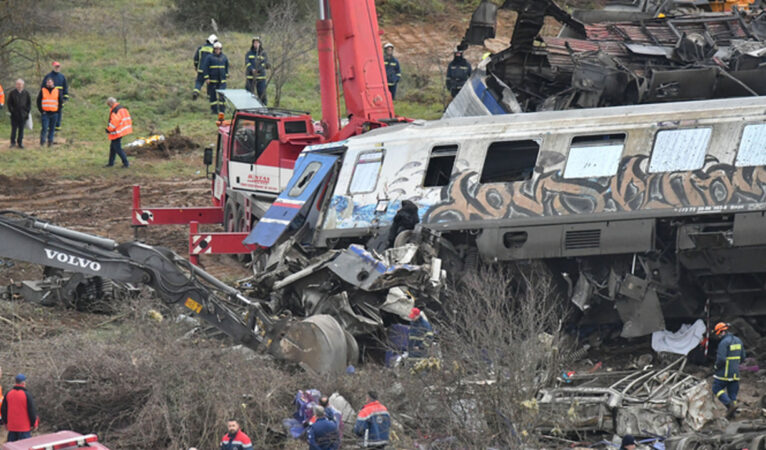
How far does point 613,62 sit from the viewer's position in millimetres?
18203

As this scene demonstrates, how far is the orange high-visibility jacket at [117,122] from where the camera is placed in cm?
2622

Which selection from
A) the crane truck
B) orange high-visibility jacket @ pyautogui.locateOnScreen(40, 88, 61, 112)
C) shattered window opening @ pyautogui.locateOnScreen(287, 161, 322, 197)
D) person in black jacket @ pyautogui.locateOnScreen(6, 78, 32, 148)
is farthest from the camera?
orange high-visibility jacket @ pyautogui.locateOnScreen(40, 88, 61, 112)

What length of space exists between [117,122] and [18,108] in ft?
8.94

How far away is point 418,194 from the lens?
16203mm

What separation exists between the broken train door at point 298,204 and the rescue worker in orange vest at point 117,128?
10006 mm

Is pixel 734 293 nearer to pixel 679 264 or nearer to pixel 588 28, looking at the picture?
pixel 679 264

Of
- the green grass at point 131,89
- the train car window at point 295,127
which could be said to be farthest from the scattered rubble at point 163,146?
the train car window at point 295,127

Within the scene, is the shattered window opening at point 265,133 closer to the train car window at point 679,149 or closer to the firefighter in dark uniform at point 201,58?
the train car window at point 679,149

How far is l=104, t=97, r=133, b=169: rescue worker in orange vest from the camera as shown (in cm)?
2625

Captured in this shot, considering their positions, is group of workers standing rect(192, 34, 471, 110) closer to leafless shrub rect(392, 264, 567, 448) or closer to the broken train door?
the broken train door

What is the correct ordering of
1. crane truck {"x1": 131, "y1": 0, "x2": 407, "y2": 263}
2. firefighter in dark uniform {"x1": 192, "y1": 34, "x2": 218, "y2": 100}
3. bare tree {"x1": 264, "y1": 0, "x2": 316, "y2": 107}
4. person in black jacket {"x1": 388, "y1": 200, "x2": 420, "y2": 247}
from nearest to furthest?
person in black jacket {"x1": 388, "y1": 200, "x2": 420, "y2": 247}, crane truck {"x1": 131, "y1": 0, "x2": 407, "y2": 263}, firefighter in dark uniform {"x1": 192, "y1": 34, "x2": 218, "y2": 100}, bare tree {"x1": 264, "y1": 0, "x2": 316, "y2": 107}

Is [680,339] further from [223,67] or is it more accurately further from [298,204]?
[223,67]

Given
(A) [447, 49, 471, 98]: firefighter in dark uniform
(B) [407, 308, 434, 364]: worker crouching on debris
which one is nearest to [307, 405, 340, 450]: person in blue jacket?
(B) [407, 308, 434, 364]: worker crouching on debris

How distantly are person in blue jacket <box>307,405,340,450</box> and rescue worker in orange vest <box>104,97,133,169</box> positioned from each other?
16.4 meters
